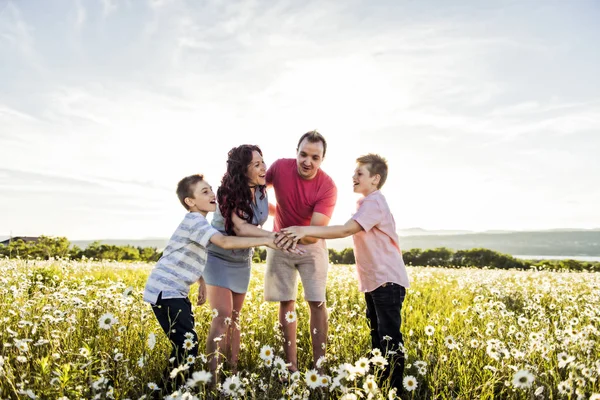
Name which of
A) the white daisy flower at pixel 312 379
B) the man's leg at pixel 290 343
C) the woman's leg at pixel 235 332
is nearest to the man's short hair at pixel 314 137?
the woman's leg at pixel 235 332

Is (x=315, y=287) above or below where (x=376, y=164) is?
below

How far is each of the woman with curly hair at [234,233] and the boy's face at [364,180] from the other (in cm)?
106

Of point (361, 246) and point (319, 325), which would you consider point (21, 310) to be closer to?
point (319, 325)

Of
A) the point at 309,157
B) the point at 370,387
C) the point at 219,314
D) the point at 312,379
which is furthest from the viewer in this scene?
the point at 309,157

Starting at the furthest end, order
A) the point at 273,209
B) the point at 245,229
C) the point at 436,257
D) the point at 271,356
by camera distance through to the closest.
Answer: the point at 436,257 < the point at 273,209 < the point at 245,229 < the point at 271,356

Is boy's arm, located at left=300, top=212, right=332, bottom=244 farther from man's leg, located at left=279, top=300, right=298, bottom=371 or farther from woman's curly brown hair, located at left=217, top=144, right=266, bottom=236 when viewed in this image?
man's leg, located at left=279, top=300, right=298, bottom=371

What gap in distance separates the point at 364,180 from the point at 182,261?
7.02 ft

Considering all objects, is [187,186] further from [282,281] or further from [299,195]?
[282,281]

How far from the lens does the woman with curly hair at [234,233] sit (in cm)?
499

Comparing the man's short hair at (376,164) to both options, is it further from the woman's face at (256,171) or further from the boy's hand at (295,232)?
the woman's face at (256,171)

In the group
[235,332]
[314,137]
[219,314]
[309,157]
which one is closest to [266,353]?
[219,314]

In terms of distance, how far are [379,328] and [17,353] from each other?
3635 mm

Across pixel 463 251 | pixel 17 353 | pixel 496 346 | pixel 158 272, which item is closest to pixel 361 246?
pixel 496 346

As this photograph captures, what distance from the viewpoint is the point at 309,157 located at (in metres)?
5.36
